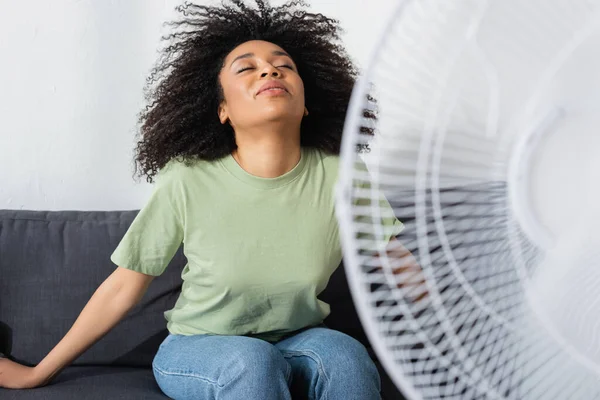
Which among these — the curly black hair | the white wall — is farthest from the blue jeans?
the white wall

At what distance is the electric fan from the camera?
34.7 inches

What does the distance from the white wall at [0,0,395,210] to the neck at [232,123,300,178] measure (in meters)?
0.52

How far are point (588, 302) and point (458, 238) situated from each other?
16 centimetres

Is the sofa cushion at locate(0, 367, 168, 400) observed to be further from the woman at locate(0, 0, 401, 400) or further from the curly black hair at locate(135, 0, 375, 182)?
the curly black hair at locate(135, 0, 375, 182)

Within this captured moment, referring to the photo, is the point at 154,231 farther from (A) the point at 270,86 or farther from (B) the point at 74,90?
(B) the point at 74,90

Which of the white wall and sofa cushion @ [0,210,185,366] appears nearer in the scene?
sofa cushion @ [0,210,185,366]

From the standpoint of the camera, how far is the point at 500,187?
964mm

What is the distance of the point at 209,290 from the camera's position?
4.76 feet

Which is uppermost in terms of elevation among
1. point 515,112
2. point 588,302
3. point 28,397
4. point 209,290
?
point 515,112

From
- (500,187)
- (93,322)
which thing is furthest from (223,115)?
(500,187)

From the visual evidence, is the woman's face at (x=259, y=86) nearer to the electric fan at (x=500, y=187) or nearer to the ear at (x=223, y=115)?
the ear at (x=223, y=115)

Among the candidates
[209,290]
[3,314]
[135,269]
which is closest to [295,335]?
[209,290]

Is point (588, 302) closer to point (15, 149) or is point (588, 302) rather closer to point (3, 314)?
point (3, 314)

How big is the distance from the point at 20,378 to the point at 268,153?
0.57 metres
